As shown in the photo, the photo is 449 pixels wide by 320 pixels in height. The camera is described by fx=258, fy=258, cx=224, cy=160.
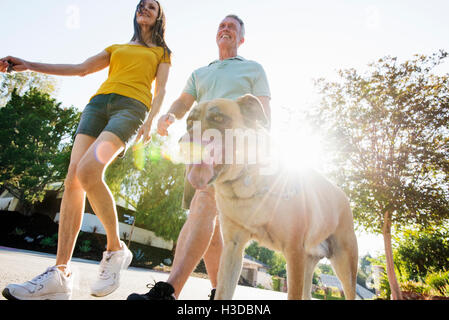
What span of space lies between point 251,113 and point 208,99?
1023mm

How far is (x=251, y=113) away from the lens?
2424mm

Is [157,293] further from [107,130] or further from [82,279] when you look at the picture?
[82,279]

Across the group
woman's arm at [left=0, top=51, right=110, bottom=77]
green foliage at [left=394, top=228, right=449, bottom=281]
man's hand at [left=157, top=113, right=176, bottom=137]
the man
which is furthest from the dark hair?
green foliage at [left=394, top=228, right=449, bottom=281]

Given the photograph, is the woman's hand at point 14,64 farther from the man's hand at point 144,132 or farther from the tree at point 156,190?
the tree at point 156,190

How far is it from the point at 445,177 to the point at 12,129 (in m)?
34.8

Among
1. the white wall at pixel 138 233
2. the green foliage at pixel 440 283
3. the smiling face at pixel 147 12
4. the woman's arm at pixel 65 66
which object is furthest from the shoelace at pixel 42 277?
the white wall at pixel 138 233

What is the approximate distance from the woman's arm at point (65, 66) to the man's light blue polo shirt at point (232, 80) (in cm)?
142

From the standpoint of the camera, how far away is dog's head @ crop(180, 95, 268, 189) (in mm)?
2066

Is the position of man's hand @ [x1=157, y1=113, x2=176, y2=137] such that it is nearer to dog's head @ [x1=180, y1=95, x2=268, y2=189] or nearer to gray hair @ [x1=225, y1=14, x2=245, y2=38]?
dog's head @ [x1=180, y1=95, x2=268, y2=189]

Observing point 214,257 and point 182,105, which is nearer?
point 214,257

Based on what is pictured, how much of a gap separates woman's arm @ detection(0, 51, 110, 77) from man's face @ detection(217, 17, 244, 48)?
5.37ft

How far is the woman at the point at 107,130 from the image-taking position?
2604mm

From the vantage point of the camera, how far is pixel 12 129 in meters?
25.6

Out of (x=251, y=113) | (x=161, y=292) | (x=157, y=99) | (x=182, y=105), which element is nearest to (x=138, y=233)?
(x=182, y=105)
